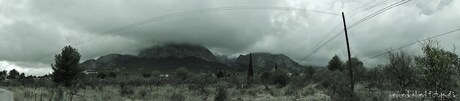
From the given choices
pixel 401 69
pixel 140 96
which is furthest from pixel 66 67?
pixel 401 69

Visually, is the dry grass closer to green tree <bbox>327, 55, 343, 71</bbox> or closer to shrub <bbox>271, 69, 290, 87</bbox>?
shrub <bbox>271, 69, 290, 87</bbox>

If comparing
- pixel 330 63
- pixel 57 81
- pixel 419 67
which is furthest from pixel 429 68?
pixel 330 63

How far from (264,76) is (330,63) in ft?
135

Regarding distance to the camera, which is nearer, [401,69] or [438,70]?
[438,70]

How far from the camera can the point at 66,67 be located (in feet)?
179

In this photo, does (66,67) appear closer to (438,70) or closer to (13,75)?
(438,70)

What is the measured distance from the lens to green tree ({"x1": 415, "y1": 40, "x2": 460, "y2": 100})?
21109 millimetres

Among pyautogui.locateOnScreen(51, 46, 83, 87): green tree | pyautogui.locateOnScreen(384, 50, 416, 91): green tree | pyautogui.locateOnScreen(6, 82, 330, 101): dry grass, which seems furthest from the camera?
pyautogui.locateOnScreen(51, 46, 83, 87): green tree

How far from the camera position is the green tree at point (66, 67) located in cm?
5375

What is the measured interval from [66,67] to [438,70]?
158 feet

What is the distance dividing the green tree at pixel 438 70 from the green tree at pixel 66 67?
45.2m

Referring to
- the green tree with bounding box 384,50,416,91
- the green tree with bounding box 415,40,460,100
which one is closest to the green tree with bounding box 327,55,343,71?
the green tree with bounding box 384,50,416,91

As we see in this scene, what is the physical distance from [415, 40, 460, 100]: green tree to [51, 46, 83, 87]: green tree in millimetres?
45209

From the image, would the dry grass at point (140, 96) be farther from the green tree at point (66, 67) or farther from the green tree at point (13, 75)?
the green tree at point (13, 75)
